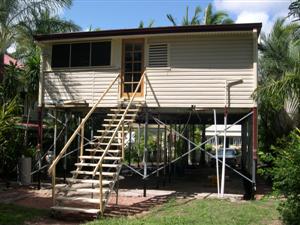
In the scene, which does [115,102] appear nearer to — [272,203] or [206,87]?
[206,87]

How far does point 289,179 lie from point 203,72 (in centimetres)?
777

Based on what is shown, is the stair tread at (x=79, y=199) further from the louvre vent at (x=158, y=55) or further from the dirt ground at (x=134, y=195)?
the louvre vent at (x=158, y=55)

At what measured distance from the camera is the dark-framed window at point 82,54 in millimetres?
17672

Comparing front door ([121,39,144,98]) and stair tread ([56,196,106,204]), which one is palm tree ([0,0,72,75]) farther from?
stair tread ([56,196,106,204])

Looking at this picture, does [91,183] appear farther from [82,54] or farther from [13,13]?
[13,13]

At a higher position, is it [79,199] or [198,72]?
[198,72]

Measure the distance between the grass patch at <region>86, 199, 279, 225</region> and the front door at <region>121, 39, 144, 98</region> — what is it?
4826 millimetres

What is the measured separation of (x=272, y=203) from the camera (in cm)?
1414

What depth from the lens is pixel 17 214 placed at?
11891mm

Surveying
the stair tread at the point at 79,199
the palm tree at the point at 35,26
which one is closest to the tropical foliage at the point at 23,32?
the palm tree at the point at 35,26

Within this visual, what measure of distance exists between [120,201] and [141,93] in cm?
424

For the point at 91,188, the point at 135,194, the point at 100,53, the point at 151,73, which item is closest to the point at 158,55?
the point at 151,73

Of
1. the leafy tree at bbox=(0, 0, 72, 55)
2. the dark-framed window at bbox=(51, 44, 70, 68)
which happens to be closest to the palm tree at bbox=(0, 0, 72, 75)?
the leafy tree at bbox=(0, 0, 72, 55)

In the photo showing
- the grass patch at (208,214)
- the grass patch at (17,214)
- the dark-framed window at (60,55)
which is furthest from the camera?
the dark-framed window at (60,55)
